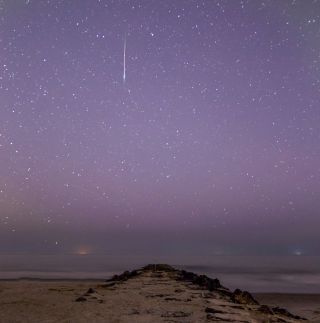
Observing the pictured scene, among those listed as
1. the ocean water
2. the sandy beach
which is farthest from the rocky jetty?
the ocean water

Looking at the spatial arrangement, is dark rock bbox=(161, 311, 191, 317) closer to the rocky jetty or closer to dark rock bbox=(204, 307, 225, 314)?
the rocky jetty

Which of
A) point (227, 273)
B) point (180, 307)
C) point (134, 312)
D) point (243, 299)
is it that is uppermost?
point (227, 273)

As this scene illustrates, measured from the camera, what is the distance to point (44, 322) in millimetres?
11141

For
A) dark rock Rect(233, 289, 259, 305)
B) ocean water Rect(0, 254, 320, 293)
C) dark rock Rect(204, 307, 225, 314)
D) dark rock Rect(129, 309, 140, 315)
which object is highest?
ocean water Rect(0, 254, 320, 293)

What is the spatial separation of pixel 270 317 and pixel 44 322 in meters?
6.52

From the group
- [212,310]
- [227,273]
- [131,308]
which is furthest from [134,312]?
[227,273]

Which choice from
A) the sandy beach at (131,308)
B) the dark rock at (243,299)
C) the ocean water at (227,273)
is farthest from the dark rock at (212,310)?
the ocean water at (227,273)

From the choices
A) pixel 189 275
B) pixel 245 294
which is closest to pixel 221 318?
pixel 245 294

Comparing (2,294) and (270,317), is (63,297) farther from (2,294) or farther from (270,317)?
(270,317)

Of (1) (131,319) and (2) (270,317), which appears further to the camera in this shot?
(2) (270,317)

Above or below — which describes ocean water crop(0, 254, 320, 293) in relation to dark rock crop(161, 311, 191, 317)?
above

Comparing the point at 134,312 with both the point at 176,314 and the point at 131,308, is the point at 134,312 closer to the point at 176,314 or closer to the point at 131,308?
the point at 131,308

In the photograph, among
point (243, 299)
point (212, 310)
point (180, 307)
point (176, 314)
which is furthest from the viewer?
point (243, 299)

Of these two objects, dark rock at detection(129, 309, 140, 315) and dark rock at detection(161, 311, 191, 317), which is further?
dark rock at detection(129, 309, 140, 315)
